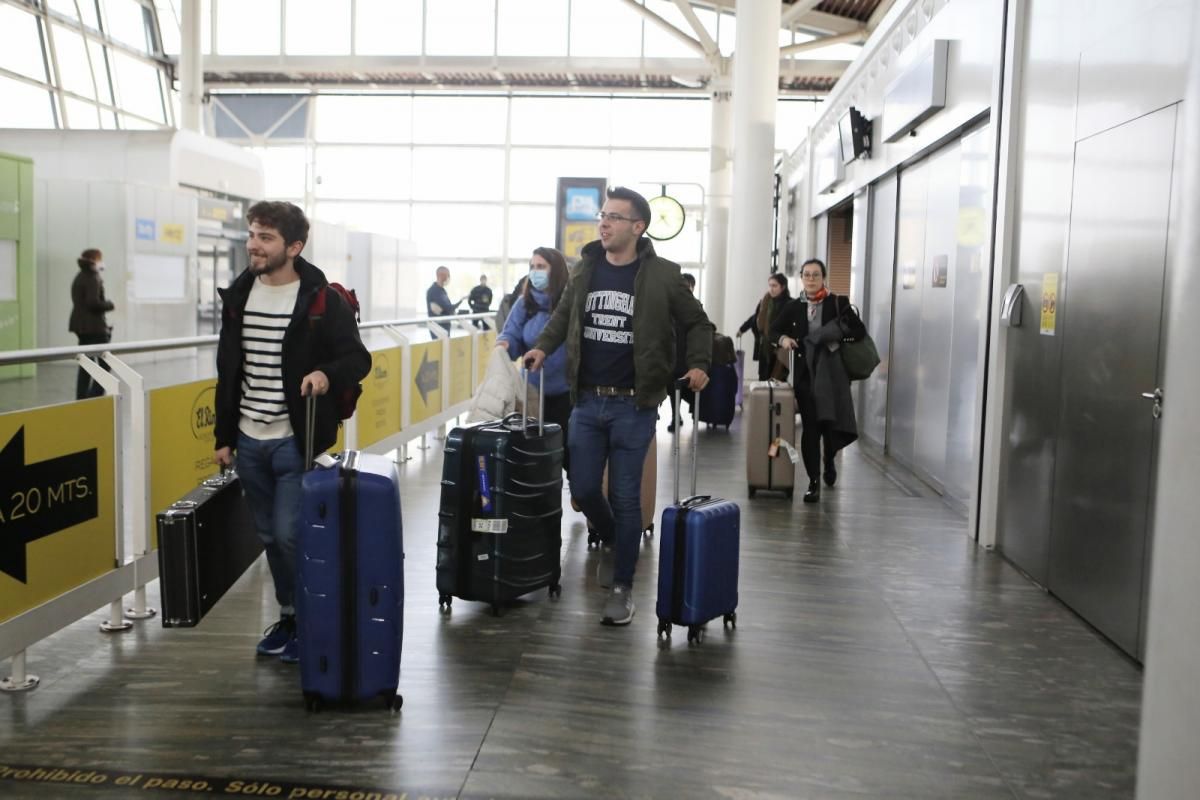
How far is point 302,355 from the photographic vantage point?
3.94m

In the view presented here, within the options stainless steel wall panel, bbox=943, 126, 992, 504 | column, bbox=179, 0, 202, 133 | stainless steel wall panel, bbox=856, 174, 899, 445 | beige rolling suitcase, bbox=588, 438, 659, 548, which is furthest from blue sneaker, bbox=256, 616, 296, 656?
column, bbox=179, 0, 202, 133

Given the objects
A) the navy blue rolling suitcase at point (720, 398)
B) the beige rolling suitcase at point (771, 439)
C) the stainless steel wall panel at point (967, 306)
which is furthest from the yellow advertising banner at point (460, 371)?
the stainless steel wall panel at point (967, 306)

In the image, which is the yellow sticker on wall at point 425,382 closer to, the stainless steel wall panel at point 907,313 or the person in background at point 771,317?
the person in background at point 771,317

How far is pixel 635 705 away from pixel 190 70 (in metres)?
24.2

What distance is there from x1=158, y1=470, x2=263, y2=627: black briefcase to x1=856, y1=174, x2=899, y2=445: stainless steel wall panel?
777 cm

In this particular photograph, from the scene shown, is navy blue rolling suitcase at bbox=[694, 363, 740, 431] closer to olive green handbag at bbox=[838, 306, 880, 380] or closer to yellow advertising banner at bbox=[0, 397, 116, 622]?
olive green handbag at bbox=[838, 306, 880, 380]

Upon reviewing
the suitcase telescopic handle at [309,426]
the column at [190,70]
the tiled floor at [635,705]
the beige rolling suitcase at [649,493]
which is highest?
the column at [190,70]

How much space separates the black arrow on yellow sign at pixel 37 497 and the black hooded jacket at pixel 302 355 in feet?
2.07

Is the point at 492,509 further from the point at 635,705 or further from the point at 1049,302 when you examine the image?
the point at 1049,302

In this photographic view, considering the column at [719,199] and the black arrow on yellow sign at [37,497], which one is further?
the column at [719,199]

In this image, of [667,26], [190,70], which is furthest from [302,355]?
[190,70]

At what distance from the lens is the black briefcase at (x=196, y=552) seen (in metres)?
3.79

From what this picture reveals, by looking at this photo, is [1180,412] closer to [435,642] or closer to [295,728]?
[295,728]

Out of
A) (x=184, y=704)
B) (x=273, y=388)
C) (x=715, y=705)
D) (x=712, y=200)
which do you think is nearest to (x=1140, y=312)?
(x=715, y=705)
